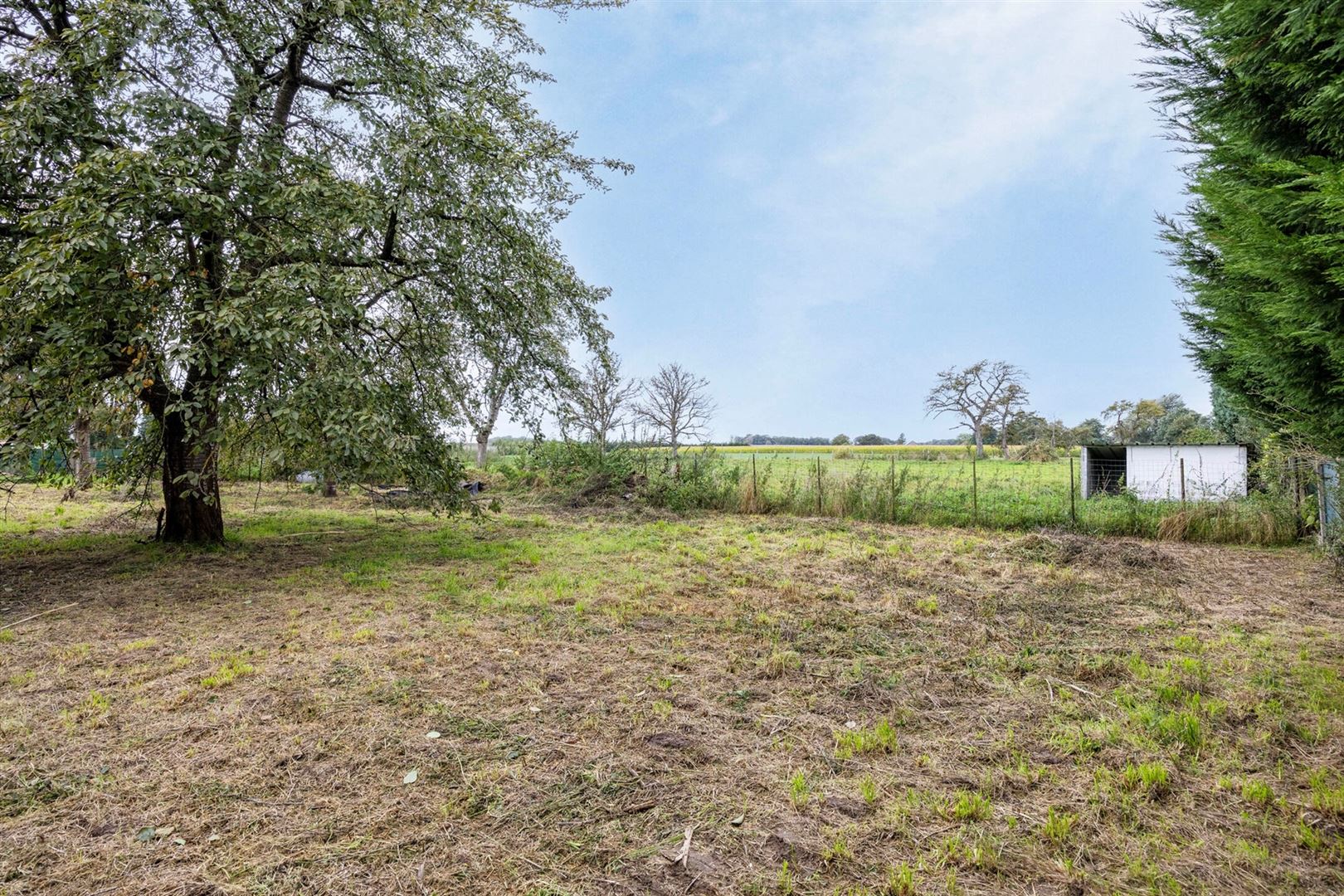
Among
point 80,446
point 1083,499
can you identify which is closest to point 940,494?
point 1083,499

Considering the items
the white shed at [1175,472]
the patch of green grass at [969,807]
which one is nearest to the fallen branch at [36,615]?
the patch of green grass at [969,807]

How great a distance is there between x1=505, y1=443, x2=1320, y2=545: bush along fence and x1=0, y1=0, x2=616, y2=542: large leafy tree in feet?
14.6

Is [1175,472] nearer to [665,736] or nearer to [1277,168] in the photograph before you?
[1277,168]

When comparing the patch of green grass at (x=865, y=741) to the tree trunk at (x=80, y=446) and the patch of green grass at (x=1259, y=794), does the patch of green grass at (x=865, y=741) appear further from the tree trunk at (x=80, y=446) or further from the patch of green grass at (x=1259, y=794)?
the tree trunk at (x=80, y=446)

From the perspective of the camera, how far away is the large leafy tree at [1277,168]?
221 cm

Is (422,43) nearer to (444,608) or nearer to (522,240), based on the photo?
(522,240)

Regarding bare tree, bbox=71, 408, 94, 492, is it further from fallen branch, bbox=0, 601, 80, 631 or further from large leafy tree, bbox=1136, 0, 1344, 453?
large leafy tree, bbox=1136, 0, 1344, 453

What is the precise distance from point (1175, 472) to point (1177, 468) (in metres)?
0.37

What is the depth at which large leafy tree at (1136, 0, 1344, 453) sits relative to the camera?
221cm

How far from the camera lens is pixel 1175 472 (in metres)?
11.6

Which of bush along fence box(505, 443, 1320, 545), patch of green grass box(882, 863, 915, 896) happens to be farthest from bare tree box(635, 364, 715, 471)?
patch of green grass box(882, 863, 915, 896)

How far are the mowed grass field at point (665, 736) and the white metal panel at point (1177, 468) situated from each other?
172 inches

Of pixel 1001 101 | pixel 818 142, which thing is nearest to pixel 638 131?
pixel 818 142

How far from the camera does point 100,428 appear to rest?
6289 millimetres
